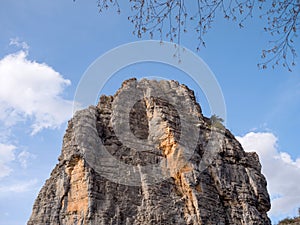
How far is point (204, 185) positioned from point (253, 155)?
663 cm

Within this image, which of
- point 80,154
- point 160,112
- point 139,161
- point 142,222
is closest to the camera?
point 142,222

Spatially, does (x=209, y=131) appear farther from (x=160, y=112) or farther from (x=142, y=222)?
(x=142, y=222)

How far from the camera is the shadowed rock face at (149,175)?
56.3 ft

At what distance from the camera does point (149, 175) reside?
61.7 feet

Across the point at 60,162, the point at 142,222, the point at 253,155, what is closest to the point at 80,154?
the point at 60,162

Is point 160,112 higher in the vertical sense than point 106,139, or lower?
higher

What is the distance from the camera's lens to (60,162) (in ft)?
62.5

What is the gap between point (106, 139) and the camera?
65.9 feet

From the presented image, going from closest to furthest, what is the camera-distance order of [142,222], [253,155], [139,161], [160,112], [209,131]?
[142,222]
[139,161]
[160,112]
[209,131]
[253,155]

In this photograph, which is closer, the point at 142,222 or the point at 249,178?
the point at 142,222

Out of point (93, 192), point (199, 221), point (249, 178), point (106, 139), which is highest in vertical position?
point (106, 139)

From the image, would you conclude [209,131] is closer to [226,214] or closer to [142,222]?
[226,214]

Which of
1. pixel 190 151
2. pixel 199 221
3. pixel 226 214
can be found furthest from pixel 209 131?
pixel 199 221

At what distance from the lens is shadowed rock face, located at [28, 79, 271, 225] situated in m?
17.2
